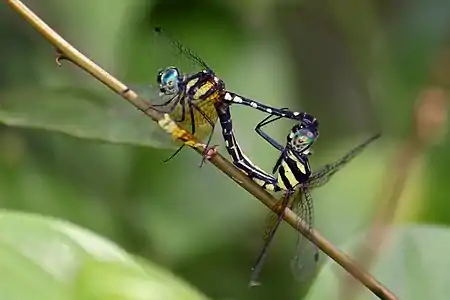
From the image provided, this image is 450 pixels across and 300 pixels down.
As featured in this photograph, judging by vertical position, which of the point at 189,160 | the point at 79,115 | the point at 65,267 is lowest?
the point at 65,267

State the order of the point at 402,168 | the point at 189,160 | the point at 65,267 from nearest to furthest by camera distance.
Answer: the point at 402,168
the point at 65,267
the point at 189,160

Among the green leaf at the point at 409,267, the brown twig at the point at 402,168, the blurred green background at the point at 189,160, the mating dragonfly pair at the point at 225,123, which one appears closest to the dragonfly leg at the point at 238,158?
the mating dragonfly pair at the point at 225,123

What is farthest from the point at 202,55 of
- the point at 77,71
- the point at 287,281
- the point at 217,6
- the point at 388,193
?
the point at 388,193

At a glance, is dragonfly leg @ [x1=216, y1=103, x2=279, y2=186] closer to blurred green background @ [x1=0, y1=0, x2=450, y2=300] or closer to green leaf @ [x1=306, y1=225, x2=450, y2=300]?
green leaf @ [x1=306, y1=225, x2=450, y2=300]

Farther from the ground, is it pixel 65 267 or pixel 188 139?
pixel 188 139

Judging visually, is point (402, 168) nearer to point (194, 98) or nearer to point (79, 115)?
point (194, 98)

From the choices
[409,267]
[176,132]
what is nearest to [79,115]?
[176,132]
